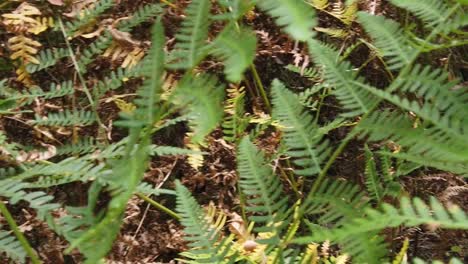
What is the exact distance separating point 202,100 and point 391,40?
0.62 m

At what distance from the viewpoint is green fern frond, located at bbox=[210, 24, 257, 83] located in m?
1.05

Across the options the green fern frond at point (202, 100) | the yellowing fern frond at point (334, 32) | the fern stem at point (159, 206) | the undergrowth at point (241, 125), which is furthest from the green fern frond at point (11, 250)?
the yellowing fern frond at point (334, 32)

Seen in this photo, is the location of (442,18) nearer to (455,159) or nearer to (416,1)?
(416,1)

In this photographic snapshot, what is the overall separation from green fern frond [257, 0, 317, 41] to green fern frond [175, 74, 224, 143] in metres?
0.19

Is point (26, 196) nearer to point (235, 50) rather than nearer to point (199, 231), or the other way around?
point (199, 231)

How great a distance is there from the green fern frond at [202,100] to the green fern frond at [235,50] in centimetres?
6

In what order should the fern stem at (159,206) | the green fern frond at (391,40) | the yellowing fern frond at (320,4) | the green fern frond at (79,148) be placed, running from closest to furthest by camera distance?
the green fern frond at (391,40)
the green fern frond at (79,148)
the fern stem at (159,206)
the yellowing fern frond at (320,4)

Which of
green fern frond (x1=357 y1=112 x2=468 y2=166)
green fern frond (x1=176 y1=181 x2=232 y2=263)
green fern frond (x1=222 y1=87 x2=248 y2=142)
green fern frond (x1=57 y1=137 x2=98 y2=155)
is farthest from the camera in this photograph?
green fern frond (x1=222 y1=87 x2=248 y2=142)

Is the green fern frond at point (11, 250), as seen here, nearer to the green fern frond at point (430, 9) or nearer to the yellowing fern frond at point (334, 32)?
the green fern frond at point (430, 9)

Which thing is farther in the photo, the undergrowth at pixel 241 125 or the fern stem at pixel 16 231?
the fern stem at pixel 16 231

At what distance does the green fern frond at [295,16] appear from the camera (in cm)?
100

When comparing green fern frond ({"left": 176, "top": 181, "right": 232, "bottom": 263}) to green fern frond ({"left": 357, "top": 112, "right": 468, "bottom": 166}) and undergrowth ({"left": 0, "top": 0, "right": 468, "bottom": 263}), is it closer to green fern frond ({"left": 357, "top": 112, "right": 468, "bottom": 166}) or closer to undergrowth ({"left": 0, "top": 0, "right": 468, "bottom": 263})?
undergrowth ({"left": 0, "top": 0, "right": 468, "bottom": 263})

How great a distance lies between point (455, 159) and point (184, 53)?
61 cm

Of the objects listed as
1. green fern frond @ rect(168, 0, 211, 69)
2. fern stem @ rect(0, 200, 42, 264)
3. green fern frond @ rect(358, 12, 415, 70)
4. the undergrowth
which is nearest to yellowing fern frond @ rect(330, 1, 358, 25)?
the undergrowth
